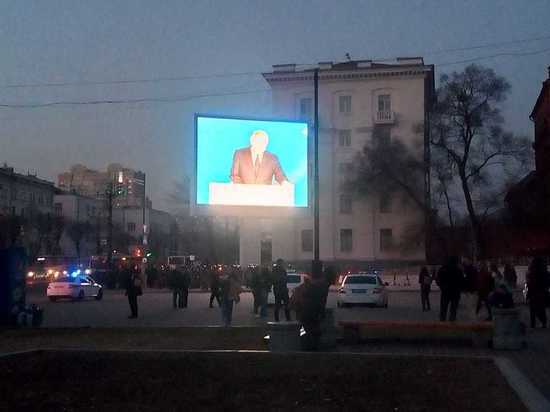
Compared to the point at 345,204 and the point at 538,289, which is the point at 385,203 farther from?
the point at 538,289

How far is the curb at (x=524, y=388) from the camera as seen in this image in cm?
962

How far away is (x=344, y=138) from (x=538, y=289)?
50151mm

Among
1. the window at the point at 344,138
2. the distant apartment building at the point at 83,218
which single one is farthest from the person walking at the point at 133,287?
the distant apartment building at the point at 83,218

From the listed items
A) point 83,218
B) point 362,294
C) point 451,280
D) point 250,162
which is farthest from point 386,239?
point 83,218

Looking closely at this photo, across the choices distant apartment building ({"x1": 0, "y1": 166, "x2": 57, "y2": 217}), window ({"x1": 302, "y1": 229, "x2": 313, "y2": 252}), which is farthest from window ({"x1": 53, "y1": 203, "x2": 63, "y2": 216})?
window ({"x1": 302, "y1": 229, "x2": 313, "y2": 252})

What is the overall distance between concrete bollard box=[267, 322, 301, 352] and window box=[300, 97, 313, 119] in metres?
54.9

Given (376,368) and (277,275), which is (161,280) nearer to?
(277,275)

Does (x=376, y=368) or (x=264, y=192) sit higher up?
(x=264, y=192)

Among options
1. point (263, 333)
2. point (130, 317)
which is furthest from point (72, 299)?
point (263, 333)

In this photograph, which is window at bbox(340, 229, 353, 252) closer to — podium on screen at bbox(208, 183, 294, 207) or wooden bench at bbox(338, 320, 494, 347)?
podium on screen at bbox(208, 183, 294, 207)

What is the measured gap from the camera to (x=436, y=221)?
67125mm

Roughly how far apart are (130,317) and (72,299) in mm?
15503

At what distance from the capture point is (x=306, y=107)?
69.9 meters

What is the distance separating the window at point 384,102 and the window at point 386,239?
9.73 metres
